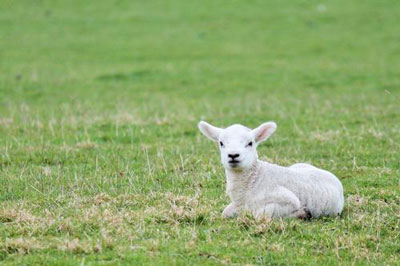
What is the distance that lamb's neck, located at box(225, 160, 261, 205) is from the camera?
8.29 meters

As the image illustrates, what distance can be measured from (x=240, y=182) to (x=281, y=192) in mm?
520

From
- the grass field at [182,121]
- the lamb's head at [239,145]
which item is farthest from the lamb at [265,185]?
the grass field at [182,121]

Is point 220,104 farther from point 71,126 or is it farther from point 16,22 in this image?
point 16,22

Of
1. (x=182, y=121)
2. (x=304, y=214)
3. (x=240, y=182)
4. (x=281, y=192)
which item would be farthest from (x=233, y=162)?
(x=182, y=121)

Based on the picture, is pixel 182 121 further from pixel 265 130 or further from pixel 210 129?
pixel 265 130

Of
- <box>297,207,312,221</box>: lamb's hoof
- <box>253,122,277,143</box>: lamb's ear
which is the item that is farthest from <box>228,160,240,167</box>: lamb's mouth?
<box>297,207,312,221</box>: lamb's hoof

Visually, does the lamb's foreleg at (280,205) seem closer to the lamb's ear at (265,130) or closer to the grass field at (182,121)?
the grass field at (182,121)

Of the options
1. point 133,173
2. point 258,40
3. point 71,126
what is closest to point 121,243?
point 133,173

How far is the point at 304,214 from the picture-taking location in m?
8.05

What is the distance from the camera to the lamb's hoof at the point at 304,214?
7984 mm

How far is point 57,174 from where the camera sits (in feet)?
34.1

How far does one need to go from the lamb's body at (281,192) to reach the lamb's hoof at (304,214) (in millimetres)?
11

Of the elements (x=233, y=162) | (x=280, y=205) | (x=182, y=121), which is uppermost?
(x=233, y=162)

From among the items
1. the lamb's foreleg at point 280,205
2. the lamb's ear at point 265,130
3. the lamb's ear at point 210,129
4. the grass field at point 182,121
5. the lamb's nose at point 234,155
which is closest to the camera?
the grass field at point 182,121
